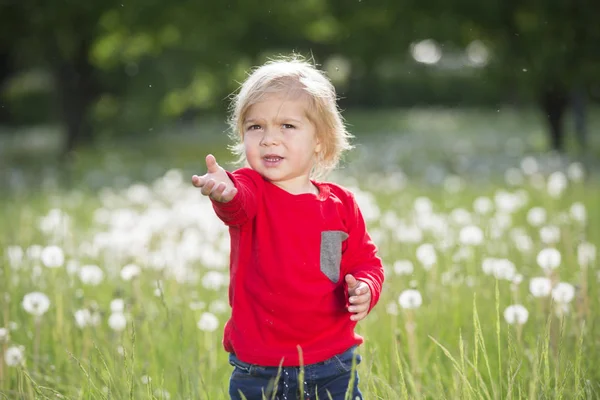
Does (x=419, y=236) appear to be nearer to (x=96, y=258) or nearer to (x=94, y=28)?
(x=96, y=258)

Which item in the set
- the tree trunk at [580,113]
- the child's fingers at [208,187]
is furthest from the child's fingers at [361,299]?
the tree trunk at [580,113]

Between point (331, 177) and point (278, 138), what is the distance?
7.06 m

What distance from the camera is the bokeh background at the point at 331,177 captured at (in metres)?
2.87

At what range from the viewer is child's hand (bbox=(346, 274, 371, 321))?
2.18 metres

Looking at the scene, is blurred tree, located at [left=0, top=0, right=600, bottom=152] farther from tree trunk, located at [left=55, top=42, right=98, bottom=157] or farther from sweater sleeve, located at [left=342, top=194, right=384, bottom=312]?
sweater sleeve, located at [left=342, top=194, right=384, bottom=312]

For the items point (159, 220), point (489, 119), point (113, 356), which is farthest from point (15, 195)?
point (489, 119)

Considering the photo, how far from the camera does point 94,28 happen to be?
1552 cm

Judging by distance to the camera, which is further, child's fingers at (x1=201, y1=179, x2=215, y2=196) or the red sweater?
the red sweater

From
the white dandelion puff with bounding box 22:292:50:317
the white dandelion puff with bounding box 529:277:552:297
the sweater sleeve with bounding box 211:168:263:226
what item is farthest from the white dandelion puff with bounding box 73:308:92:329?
the white dandelion puff with bounding box 529:277:552:297

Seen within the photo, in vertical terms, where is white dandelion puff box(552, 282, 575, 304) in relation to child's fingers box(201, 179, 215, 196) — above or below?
below

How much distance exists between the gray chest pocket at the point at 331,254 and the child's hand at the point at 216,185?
0.33m

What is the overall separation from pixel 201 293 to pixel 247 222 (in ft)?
6.77

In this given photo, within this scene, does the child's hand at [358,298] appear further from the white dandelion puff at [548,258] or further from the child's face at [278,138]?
the white dandelion puff at [548,258]

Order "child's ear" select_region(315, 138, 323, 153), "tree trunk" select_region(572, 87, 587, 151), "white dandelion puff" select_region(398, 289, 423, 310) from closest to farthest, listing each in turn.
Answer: "child's ear" select_region(315, 138, 323, 153), "white dandelion puff" select_region(398, 289, 423, 310), "tree trunk" select_region(572, 87, 587, 151)
